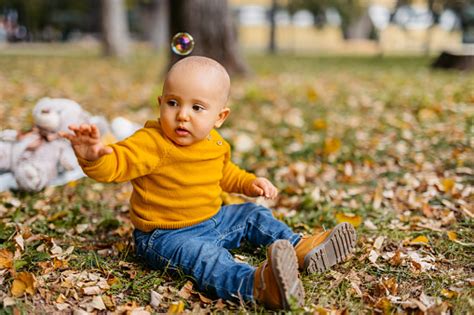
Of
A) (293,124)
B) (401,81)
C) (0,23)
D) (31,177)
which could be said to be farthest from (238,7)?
(31,177)

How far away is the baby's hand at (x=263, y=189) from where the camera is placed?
2609 millimetres

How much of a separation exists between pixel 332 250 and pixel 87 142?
1119 millimetres

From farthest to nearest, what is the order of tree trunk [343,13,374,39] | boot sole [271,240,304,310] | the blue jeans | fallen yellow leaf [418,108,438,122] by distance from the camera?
1. tree trunk [343,13,374,39]
2. fallen yellow leaf [418,108,438,122]
3. the blue jeans
4. boot sole [271,240,304,310]

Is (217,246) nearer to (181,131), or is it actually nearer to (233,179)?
(233,179)

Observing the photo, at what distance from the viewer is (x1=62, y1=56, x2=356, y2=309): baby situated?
221cm

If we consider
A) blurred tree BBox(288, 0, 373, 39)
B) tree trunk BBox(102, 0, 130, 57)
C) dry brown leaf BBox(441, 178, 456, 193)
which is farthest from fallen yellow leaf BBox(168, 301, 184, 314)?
blurred tree BBox(288, 0, 373, 39)

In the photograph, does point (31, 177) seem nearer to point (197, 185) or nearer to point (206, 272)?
point (197, 185)

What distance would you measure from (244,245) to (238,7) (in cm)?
3112

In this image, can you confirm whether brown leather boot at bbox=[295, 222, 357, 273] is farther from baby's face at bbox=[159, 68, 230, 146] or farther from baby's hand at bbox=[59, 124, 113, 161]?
baby's hand at bbox=[59, 124, 113, 161]

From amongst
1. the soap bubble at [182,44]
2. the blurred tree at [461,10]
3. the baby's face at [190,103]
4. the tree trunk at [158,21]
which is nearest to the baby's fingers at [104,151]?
the baby's face at [190,103]

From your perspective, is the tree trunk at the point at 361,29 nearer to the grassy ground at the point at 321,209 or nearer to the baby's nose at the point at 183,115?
the grassy ground at the point at 321,209

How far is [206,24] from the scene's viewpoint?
7.69 m

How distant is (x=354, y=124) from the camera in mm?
5457

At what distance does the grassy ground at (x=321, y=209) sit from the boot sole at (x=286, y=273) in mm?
121
